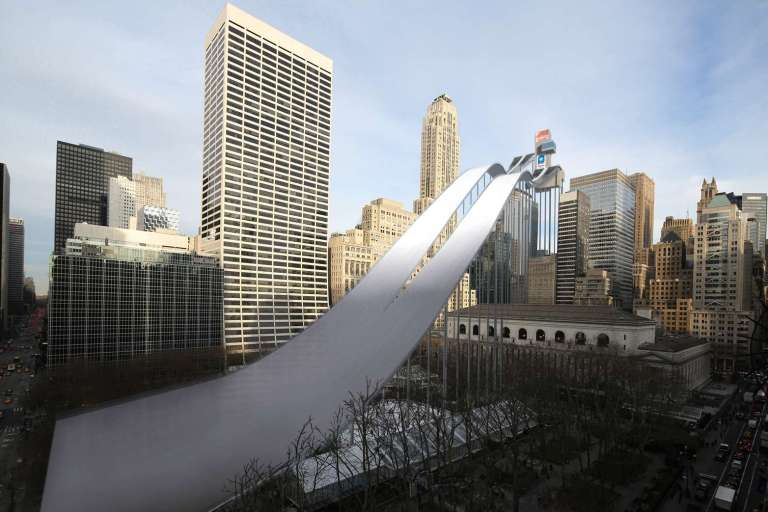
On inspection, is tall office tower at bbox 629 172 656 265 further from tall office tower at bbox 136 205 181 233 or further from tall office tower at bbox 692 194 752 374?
tall office tower at bbox 136 205 181 233

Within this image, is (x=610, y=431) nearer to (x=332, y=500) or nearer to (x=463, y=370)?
(x=463, y=370)

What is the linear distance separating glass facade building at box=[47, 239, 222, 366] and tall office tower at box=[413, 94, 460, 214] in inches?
2239

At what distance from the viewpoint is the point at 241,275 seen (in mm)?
48875

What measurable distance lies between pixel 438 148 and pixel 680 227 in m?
60.4

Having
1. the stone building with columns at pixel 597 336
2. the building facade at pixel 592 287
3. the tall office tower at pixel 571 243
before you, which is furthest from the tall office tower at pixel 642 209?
the stone building with columns at pixel 597 336

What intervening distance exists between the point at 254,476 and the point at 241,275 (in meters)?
43.0

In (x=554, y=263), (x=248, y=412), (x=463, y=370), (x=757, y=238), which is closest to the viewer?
(x=248, y=412)

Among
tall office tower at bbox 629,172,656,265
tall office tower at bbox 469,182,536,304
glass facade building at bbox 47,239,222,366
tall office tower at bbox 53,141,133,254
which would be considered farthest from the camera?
tall office tower at bbox 629,172,656,265

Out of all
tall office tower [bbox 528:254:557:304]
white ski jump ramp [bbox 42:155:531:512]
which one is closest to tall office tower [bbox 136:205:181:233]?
tall office tower [bbox 528:254:557:304]

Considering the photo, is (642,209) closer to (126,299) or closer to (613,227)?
(613,227)

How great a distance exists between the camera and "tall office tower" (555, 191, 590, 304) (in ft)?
Answer: 284

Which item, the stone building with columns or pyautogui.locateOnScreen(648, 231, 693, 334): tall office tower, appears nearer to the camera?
the stone building with columns

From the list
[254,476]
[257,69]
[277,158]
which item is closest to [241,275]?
[277,158]

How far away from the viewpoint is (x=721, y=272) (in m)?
54.3
